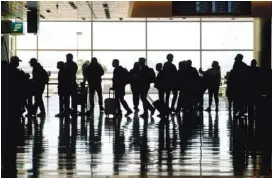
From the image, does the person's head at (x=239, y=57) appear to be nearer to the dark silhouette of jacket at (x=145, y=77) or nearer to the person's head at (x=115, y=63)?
the dark silhouette of jacket at (x=145, y=77)

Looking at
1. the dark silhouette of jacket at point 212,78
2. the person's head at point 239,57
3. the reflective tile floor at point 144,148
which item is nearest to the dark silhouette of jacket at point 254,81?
the person's head at point 239,57

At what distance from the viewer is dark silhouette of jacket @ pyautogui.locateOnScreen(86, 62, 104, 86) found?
15969mm

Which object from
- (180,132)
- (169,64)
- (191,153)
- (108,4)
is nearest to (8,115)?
(191,153)

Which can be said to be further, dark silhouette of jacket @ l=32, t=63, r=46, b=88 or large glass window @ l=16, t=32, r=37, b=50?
large glass window @ l=16, t=32, r=37, b=50

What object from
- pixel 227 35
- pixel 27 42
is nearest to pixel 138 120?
pixel 227 35

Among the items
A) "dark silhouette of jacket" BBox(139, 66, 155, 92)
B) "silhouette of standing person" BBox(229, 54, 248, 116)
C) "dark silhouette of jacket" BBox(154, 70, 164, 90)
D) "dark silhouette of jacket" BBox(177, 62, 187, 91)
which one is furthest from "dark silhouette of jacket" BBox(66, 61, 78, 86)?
"silhouette of standing person" BBox(229, 54, 248, 116)

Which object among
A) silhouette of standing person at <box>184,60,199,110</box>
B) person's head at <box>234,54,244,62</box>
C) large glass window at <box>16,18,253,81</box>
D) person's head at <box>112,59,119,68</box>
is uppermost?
large glass window at <box>16,18,253,81</box>

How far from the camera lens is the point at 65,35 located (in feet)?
97.0

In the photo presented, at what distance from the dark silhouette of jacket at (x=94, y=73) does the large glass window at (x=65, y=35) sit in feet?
42.4

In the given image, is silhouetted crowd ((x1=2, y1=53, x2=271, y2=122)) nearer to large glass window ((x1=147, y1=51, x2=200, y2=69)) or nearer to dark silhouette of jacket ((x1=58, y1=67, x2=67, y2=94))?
dark silhouette of jacket ((x1=58, y1=67, x2=67, y2=94))

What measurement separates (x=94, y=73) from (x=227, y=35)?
14368 mm

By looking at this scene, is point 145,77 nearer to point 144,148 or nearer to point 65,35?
point 144,148

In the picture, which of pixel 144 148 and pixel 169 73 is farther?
pixel 169 73

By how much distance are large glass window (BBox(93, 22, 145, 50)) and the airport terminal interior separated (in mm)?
46
